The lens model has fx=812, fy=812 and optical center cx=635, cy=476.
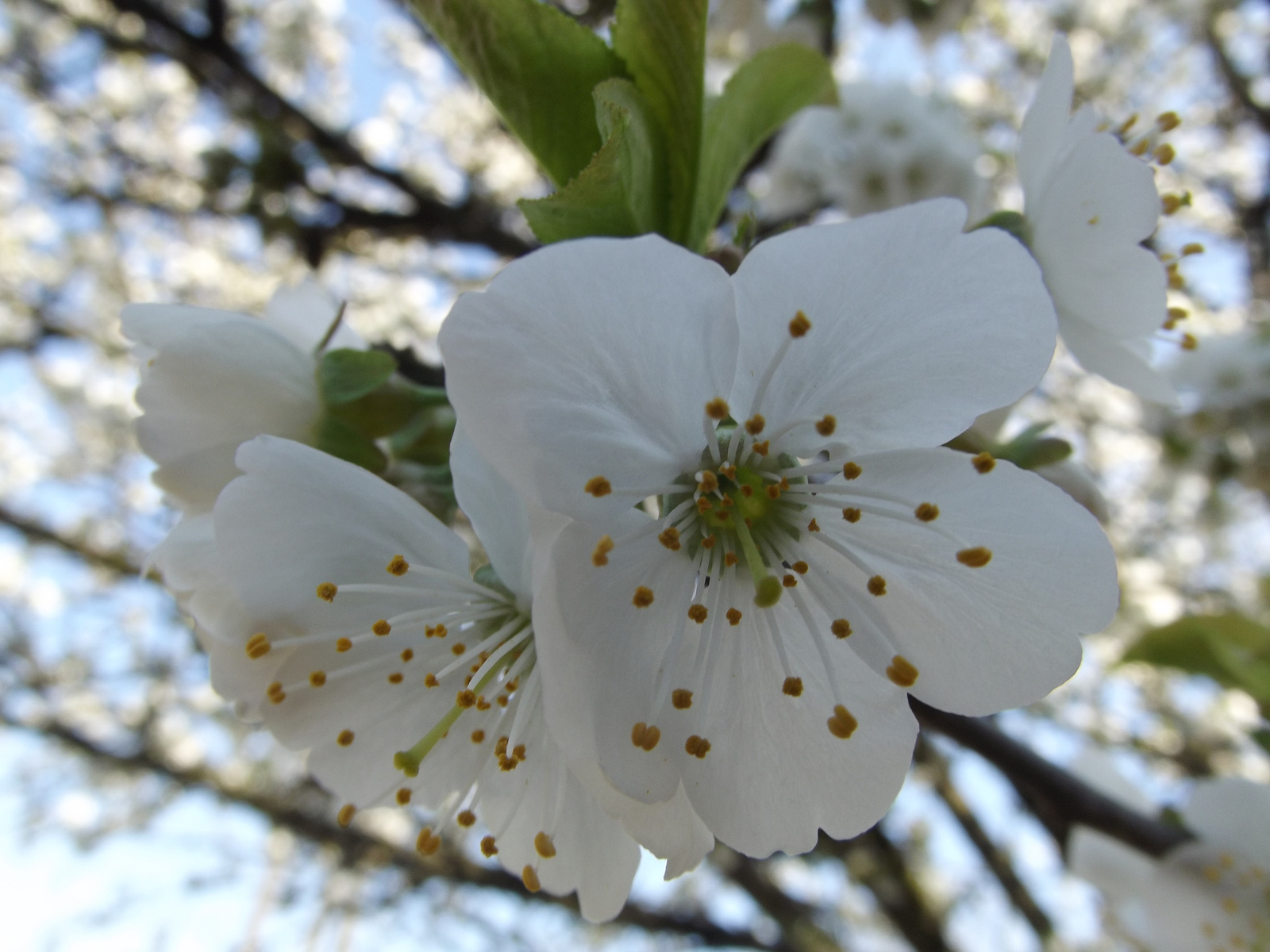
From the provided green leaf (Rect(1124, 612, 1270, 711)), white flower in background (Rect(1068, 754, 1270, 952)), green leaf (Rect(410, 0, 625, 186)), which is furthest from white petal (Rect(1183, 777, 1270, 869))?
green leaf (Rect(410, 0, 625, 186))

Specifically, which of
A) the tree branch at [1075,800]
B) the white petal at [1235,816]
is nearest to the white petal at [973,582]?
the tree branch at [1075,800]

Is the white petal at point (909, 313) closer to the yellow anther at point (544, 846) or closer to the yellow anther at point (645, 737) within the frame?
the yellow anther at point (645, 737)

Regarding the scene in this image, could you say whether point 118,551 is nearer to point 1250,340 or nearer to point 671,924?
point 671,924

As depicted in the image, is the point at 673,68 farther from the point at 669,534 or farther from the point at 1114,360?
the point at 1114,360

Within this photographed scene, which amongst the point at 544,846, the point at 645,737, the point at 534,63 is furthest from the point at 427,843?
the point at 534,63

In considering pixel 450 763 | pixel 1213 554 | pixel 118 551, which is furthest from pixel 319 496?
pixel 1213 554

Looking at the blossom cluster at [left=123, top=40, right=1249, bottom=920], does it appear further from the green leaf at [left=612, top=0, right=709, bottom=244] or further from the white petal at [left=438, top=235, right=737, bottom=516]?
the green leaf at [left=612, top=0, right=709, bottom=244]
